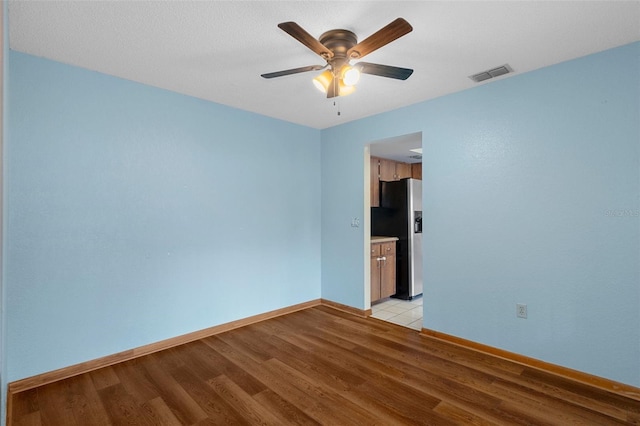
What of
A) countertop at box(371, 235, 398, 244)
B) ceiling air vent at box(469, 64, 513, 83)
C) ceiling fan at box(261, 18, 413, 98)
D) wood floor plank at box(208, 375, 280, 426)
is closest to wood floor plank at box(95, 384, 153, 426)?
wood floor plank at box(208, 375, 280, 426)

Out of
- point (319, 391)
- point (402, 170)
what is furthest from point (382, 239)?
point (319, 391)

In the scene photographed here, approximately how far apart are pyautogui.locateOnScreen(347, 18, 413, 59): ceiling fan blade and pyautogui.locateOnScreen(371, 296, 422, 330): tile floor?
2.93 metres

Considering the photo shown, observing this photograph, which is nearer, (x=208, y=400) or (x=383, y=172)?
(x=208, y=400)

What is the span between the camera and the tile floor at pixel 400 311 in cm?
372

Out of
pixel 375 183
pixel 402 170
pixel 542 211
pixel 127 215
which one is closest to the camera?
pixel 542 211

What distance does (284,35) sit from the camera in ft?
6.95

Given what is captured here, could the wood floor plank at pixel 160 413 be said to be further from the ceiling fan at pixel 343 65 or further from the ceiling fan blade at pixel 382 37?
the ceiling fan blade at pixel 382 37

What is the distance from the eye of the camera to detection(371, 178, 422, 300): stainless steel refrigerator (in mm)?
4680

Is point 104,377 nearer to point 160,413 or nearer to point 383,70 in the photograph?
point 160,413

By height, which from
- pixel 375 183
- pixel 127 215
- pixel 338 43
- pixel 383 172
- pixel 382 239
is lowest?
pixel 382 239

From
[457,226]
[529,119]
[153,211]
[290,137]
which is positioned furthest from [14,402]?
[529,119]

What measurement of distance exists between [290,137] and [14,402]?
11.6 ft

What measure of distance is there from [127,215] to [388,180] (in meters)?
3.98

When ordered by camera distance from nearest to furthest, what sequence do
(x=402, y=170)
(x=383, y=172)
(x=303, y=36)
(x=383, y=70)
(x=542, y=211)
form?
1. (x=303, y=36)
2. (x=383, y=70)
3. (x=542, y=211)
4. (x=383, y=172)
5. (x=402, y=170)
